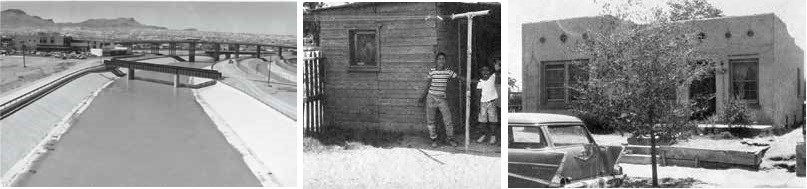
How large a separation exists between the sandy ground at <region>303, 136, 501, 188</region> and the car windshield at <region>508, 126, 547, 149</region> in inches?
14.1

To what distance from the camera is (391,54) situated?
314 inches

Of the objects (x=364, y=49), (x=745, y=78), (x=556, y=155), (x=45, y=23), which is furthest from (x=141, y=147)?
(x=745, y=78)

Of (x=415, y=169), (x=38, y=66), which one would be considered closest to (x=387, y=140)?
(x=415, y=169)

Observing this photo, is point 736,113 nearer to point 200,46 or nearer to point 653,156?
point 653,156

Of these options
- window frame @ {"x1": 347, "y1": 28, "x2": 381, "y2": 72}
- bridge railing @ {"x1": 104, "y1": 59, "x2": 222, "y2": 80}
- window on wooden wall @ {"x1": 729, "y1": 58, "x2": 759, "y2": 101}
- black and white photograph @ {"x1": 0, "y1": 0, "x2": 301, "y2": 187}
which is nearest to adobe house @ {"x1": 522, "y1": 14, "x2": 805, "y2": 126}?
window on wooden wall @ {"x1": 729, "y1": 58, "x2": 759, "y2": 101}

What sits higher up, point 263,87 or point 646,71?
point 646,71

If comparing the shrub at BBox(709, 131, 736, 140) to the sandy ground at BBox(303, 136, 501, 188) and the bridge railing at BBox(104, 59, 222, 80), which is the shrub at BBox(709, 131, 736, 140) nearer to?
the sandy ground at BBox(303, 136, 501, 188)

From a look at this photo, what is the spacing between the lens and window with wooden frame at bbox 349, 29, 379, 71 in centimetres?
802

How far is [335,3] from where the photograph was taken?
26.3 feet

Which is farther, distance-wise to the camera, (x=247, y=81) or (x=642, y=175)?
(x=247, y=81)

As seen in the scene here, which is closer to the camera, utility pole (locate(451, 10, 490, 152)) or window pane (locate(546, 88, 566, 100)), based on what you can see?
utility pole (locate(451, 10, 490, 152))

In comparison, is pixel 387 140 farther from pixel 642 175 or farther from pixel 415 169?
pixel 642 175

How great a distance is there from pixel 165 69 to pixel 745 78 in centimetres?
614

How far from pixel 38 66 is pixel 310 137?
3.00m
